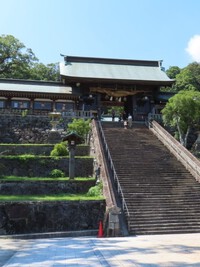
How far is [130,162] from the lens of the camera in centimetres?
2038

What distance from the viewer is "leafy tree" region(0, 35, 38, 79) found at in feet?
157

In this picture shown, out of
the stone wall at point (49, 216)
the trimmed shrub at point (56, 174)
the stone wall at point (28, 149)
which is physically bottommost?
the stone wall at point (49, 216)

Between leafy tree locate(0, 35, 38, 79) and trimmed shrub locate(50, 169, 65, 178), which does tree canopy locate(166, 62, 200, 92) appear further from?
trimmed shrub locate(50, 169, 65, 178)

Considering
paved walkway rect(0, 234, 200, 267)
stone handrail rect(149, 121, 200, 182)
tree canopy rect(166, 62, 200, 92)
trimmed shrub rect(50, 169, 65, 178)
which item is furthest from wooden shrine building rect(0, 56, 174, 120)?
paved walkway rect(0, 234, 200, 267)

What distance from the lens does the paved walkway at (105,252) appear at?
28.8 ft

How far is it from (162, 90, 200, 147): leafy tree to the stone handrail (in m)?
1.42

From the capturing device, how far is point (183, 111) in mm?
24953

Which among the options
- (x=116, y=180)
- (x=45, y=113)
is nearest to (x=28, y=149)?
(x=116, y=180)

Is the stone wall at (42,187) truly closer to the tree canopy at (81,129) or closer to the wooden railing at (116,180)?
the wooden railing at (116,180)

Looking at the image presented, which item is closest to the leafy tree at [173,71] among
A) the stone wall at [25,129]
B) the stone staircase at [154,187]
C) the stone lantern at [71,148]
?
the stone wall at [25,129]

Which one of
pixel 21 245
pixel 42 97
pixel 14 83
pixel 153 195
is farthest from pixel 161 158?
pixel 14 83

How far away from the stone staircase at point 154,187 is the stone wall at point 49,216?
186 cm

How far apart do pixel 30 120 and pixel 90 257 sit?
71.6 ft

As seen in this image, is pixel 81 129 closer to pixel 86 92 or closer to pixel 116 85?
pixel 86 92
